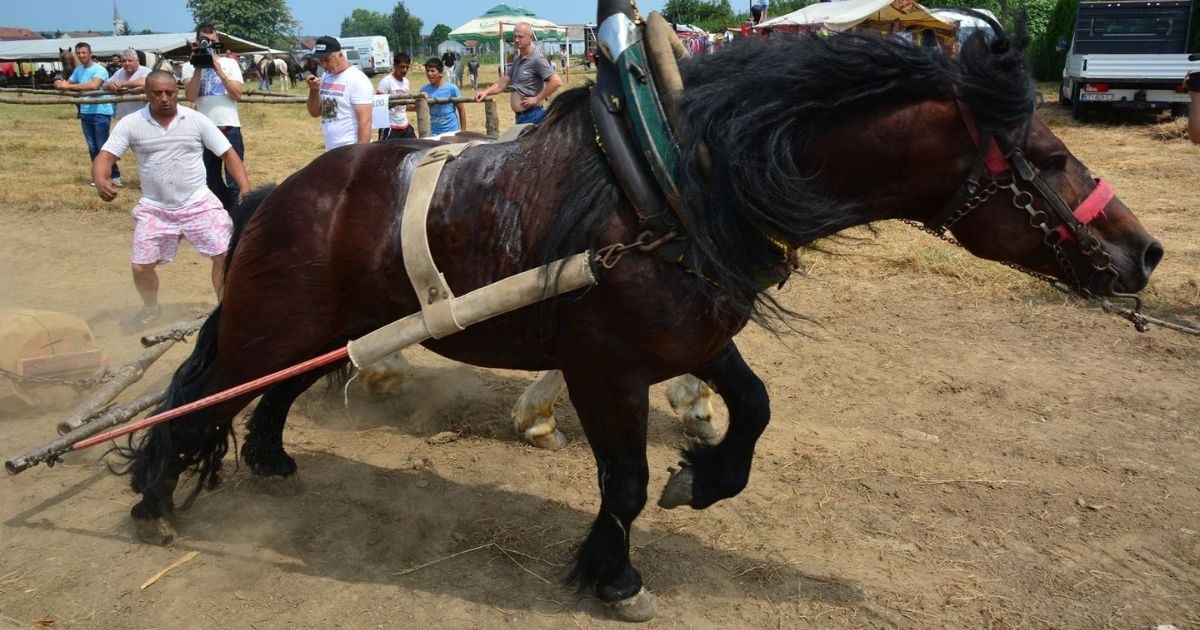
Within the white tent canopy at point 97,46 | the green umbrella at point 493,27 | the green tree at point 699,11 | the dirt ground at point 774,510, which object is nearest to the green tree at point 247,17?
the white tent canopy at point 97,46

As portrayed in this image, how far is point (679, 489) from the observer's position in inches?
124

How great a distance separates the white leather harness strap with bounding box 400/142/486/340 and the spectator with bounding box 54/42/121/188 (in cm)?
900

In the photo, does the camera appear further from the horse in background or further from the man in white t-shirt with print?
the horse in background

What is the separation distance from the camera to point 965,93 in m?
2.30

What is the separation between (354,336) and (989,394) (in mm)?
3225

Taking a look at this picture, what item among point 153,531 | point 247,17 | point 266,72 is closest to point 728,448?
point 153,531

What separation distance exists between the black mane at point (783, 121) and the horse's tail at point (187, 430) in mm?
1813

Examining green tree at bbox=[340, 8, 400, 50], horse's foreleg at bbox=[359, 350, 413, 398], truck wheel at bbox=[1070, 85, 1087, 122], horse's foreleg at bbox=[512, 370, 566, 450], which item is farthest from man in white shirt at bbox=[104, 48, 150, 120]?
green tree at bbox=[340, 8, 400, 50]

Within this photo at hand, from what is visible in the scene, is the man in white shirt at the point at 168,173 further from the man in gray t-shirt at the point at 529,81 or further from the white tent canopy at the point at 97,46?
the white tent canopy at the point at 97,46

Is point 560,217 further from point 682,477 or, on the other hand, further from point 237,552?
point 237,552

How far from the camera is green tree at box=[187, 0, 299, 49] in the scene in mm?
78375

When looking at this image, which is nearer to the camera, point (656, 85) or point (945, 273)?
point (656, 85)

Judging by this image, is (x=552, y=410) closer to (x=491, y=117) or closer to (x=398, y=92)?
(x=491, y=117)

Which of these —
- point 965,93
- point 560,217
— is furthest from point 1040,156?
point 560,217
